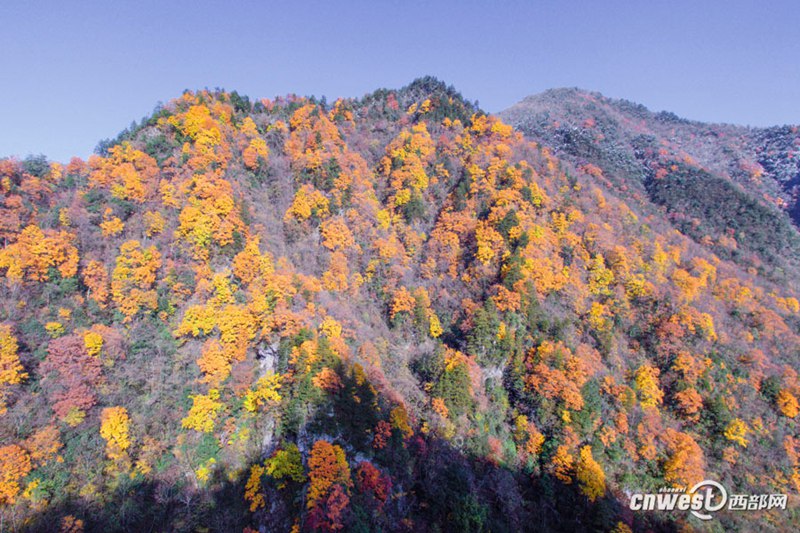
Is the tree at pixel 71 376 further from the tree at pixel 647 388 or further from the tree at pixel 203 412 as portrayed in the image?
the tree at pixel 647 388

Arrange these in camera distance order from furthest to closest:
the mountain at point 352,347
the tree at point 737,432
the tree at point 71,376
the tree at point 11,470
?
the tree at point 737,432, the tree at point 71,376, the mountain at point 352,347, the tree at point 11,470

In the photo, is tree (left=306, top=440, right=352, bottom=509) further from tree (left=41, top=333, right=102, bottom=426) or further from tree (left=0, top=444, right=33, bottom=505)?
tree (left=0, top=444, right=33, bottom=505)

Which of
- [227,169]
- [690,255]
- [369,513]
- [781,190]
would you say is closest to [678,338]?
[690,255]

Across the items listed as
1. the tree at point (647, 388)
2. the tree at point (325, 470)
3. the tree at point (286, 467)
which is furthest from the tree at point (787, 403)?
the tree at point (286, 467)

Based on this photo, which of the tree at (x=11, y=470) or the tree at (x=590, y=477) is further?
the tree at (x=590, y=477)

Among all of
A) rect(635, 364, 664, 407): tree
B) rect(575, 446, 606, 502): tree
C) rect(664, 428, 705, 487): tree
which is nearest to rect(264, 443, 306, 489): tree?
rect(575, 446, 606, 502): tree

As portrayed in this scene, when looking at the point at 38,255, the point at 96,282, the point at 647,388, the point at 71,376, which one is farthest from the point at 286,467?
the point at 647,388
